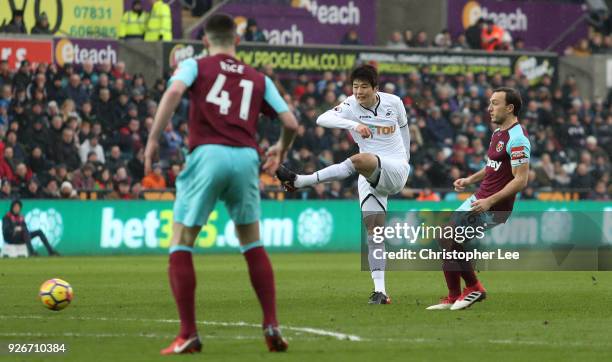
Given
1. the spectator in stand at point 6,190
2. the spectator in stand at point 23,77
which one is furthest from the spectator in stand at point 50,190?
the spectator in stand at point 23,77

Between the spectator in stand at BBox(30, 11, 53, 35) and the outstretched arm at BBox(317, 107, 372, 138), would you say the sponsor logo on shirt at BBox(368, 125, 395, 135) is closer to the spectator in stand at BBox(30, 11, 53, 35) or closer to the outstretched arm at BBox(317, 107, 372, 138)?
the outstretched arm at BBox(317, 107, 372, 138)

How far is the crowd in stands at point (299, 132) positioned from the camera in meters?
26.2

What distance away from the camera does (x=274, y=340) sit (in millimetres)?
9234

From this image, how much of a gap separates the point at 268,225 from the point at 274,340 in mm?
18338

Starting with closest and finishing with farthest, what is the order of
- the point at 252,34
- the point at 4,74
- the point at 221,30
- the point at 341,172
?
the point at 221,30 < the point at 341,172 < the point at 4,74 < the point at 252,34

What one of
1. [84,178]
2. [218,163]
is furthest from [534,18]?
[218,163]

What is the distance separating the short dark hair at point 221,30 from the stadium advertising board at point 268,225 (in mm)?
16235

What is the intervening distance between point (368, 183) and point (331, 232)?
561 inches

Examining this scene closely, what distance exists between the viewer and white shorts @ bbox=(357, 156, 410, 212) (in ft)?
45.7

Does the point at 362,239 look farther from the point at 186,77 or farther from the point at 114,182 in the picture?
the point at 186,77

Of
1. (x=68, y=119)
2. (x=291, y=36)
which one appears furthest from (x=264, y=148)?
(x=291, y=36)

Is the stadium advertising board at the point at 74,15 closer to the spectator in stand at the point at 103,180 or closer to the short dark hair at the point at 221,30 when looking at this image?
the spectator in stand at the point at 103,180

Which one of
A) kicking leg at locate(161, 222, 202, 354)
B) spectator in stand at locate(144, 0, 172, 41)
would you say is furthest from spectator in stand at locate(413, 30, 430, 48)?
kicking leg at locate(161, 222, 202, 354)

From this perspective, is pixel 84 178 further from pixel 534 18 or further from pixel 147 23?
pixel 534 18
